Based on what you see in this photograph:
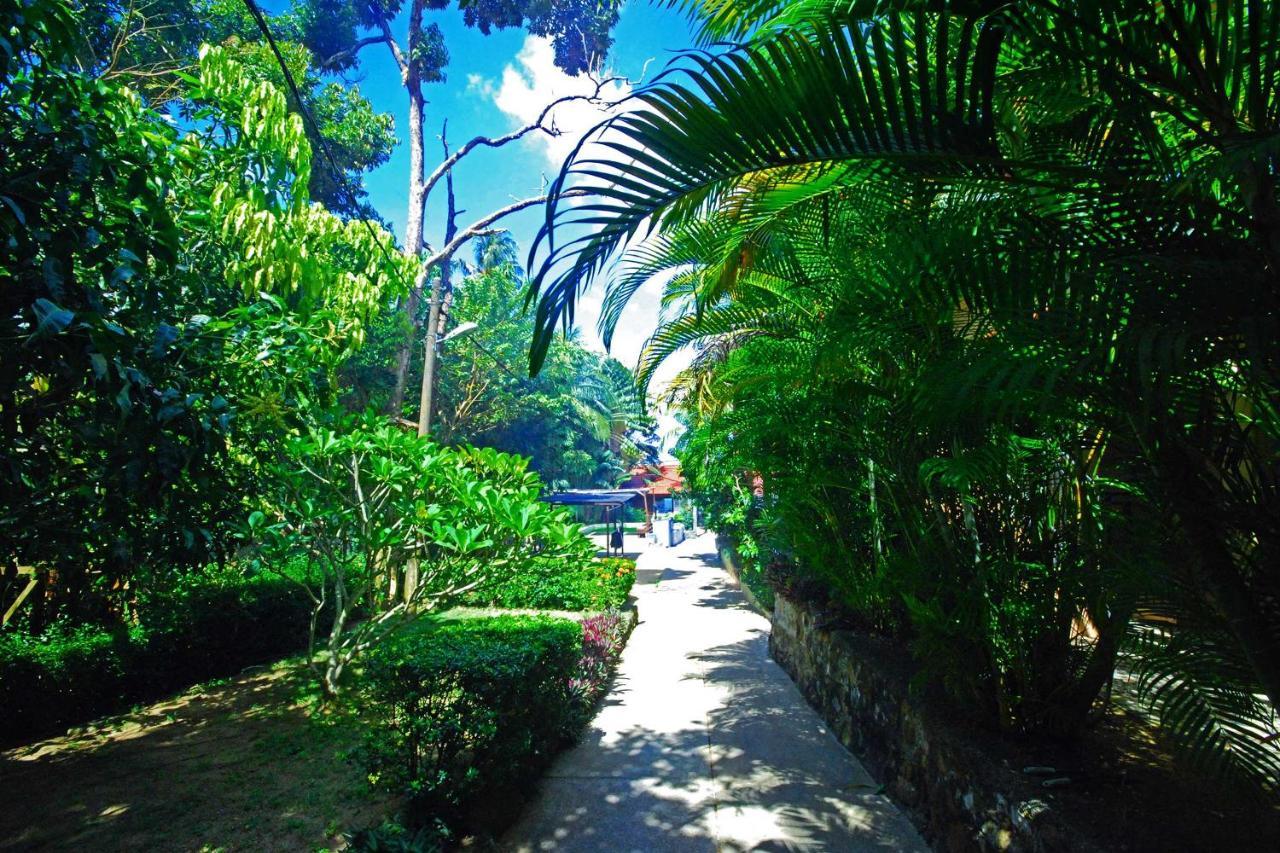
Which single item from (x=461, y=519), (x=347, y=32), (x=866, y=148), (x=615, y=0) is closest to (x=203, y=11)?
(x=347, y=32)

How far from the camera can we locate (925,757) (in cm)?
333

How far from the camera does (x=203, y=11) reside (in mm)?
12922

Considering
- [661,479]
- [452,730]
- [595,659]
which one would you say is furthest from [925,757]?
[661,479]

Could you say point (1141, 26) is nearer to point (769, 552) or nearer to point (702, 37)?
point (702, 37)

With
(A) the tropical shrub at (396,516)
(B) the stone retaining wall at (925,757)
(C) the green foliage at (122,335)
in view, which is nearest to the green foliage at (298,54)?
(C) the green foliage at (122,335)

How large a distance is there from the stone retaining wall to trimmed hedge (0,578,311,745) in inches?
235

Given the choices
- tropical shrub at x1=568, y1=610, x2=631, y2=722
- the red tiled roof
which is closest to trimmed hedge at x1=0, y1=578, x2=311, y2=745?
tropical shrub at x1=568, y1=610, x2=631, y2=722

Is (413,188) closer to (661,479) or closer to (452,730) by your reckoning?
(452,730)

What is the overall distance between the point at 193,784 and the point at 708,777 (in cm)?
350

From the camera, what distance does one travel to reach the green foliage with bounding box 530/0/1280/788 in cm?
145

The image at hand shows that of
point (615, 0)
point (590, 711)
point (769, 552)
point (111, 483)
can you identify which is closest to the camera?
point (111, 483)

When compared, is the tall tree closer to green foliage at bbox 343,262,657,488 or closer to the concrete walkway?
green foliage at bbox 343,262,657,488

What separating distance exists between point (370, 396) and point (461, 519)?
11198 mm

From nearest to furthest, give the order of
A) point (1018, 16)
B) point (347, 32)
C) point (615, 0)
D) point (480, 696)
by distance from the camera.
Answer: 1. point (1018, 16)
2. point (480, 696)
3. point (615, 0)
4. point (347, 32)
